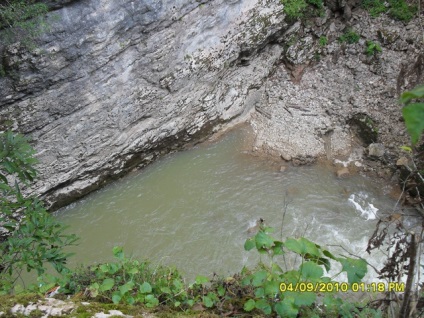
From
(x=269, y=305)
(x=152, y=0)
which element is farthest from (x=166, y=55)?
(x=269, y=305)

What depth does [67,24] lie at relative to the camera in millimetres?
5715

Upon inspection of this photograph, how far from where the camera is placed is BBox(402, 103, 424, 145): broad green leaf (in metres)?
0.91

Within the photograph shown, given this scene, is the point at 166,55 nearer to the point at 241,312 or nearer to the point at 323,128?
the point at 323,128

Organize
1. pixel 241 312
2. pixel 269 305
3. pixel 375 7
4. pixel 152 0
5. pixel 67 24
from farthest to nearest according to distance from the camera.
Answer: pixel 375 7 → pixel 152 0 → pixel 67 24 → pixel 241 312 → pixel 269 305

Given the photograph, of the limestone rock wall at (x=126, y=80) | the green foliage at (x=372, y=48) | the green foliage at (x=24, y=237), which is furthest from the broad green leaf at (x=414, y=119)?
the green foliage at (x=372, y=48)

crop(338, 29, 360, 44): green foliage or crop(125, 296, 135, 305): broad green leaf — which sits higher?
crop(338, 29, 360, 44): green foliage

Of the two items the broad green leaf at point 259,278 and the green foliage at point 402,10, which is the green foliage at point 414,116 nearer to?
the broad green leaf at point 259,278

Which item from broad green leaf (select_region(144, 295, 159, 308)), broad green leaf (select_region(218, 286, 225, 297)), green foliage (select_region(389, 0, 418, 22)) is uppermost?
green foliage (select_region(389, 0, 418, 22))

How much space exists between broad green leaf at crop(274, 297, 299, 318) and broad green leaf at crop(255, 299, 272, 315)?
0.15 m

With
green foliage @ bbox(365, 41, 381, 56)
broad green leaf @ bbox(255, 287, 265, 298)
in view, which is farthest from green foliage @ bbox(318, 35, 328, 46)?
broad green leaf @ bbox(255, 287, 265, 298)

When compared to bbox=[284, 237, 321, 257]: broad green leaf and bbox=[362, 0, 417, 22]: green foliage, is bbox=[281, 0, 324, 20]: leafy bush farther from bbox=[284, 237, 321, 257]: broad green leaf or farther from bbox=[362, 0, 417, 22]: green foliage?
bbox=[284, 237, 321, 257]: broad green leaf

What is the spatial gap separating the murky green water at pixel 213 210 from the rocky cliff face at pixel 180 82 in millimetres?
422

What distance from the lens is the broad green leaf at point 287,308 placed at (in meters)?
2.16

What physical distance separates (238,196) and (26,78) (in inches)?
153
